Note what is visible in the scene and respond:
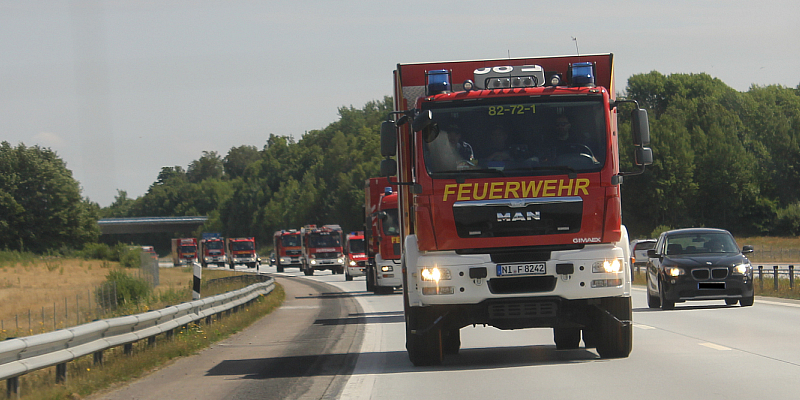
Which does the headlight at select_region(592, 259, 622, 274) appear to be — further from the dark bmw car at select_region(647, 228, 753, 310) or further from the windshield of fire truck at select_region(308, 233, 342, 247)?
the windshield of fire truck at select_region(308, 233, 342, 247)

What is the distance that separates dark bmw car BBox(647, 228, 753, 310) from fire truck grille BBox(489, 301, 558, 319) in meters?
9.15

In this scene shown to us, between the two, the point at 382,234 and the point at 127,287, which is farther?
the point at 127,287

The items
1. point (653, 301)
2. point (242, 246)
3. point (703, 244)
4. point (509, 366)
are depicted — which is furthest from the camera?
point (242, 246)

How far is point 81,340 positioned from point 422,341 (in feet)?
12.5

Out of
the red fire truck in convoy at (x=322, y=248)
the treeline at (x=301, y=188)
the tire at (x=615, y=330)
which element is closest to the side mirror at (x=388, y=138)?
the tire at (x=615, y=330)

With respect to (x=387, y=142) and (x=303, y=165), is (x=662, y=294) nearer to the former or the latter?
(x=387, y=142)

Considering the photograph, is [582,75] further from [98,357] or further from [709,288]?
[709,288]

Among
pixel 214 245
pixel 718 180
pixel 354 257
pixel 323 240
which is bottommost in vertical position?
pixel 354 257

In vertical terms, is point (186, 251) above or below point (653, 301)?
above

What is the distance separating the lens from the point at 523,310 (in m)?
11.1

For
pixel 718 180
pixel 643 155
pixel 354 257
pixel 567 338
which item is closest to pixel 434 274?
pixel 643 155

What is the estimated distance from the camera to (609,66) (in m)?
11.9

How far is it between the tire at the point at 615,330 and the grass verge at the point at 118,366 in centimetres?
551

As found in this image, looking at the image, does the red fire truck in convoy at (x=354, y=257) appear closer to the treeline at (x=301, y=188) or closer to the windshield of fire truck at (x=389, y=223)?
the windshield of fire truck at (x=389, y=223)
